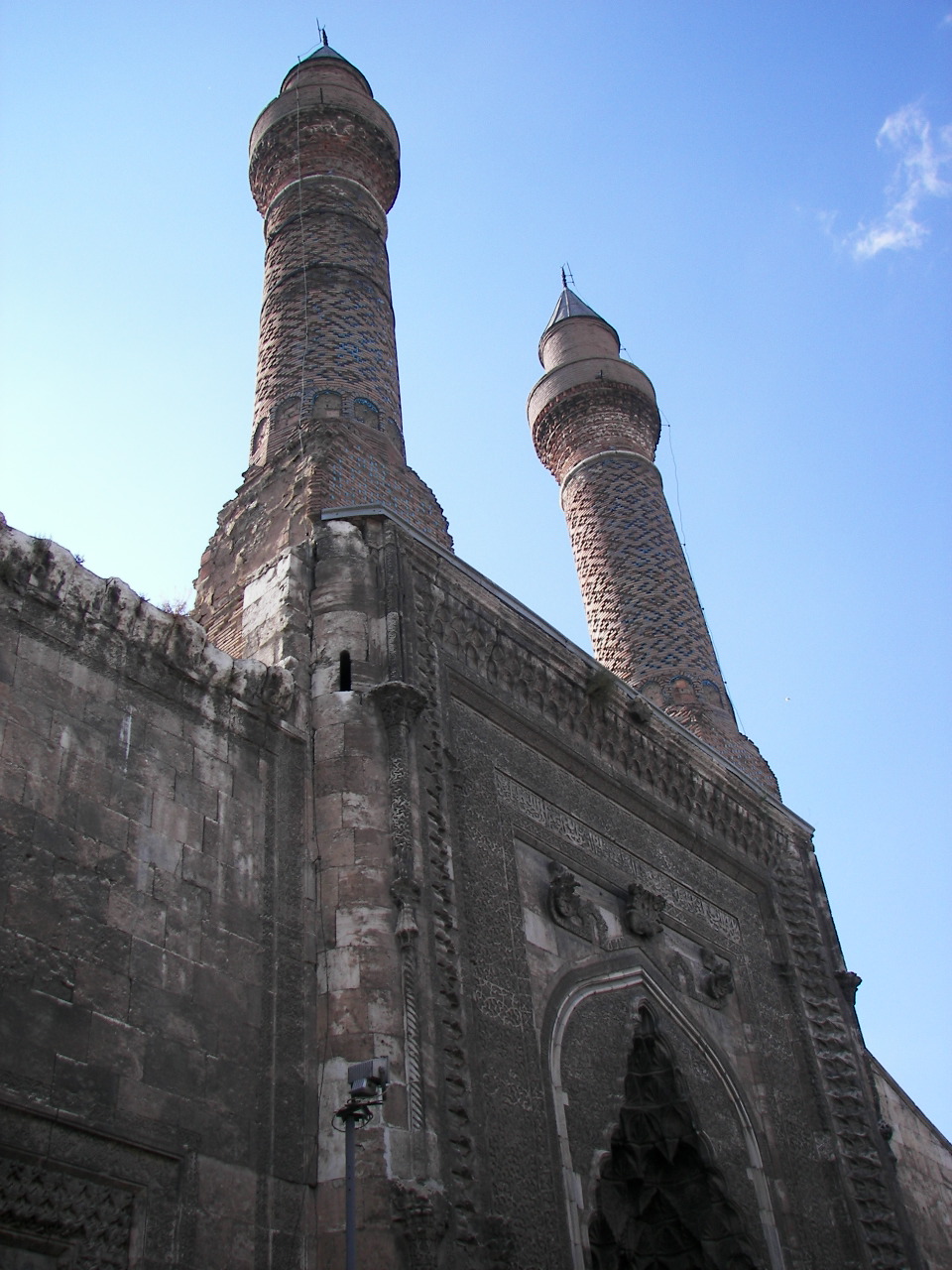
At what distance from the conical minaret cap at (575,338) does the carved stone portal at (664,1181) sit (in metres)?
8.03

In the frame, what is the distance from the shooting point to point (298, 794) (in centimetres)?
571

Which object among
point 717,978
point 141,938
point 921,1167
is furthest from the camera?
point 921,1167

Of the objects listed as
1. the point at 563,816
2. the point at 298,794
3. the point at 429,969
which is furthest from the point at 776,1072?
the point at 298,794

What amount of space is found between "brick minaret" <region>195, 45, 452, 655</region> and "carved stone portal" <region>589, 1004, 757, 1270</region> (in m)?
2.92

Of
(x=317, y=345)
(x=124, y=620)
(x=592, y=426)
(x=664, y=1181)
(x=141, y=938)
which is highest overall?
(x=592, y=426)

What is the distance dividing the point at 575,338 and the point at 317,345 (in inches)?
197

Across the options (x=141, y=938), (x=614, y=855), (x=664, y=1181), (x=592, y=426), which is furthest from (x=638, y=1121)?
(x=592, y=426)

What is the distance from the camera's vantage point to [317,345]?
889 centimetres

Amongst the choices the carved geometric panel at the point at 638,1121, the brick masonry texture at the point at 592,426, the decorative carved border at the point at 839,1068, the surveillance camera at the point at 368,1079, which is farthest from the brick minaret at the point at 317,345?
the decorative carved border at the point at 839,1068

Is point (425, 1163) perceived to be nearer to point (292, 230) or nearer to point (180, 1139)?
point (180, 1139)

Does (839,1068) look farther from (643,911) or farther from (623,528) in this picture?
(623,528)

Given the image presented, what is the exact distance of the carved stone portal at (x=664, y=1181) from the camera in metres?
6.35

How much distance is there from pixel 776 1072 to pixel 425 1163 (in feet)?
11.2

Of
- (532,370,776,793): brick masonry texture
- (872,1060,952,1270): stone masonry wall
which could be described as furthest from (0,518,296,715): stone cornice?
(532,370,776,793): brick masonry texture
